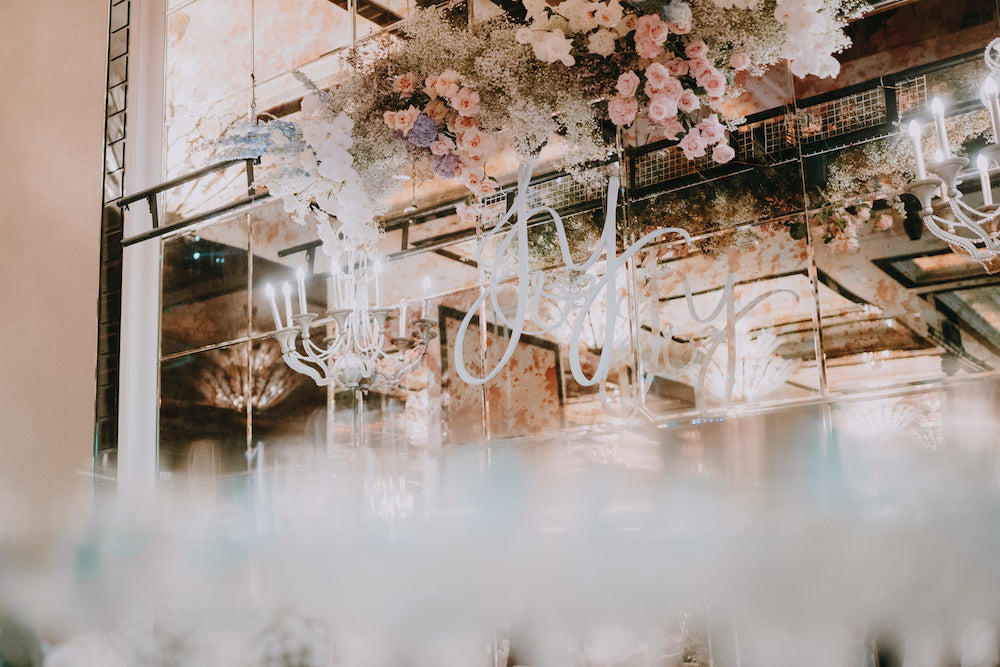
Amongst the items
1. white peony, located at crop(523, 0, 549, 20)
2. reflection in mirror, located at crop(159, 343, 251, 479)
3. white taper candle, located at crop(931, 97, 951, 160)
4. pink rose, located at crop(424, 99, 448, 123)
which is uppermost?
white peony, located at crop(523, 0, 549, 20)

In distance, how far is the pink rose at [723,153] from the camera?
3.26m

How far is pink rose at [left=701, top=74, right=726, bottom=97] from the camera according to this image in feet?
10.3

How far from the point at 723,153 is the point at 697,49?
0.37 m

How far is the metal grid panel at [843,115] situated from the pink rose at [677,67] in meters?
0.43

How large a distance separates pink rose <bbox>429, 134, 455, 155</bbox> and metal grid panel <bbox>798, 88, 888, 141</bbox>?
4.14 feet

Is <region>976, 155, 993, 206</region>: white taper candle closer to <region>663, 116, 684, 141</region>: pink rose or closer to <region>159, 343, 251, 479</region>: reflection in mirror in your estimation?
<region>663, 116, 684, 141</region>: pink rose

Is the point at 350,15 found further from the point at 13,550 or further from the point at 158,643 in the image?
the point at 13,550

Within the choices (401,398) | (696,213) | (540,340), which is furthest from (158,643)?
(696,213)

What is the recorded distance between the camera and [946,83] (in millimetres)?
2967

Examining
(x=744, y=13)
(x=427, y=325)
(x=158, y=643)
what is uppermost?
(x=744, y=13)

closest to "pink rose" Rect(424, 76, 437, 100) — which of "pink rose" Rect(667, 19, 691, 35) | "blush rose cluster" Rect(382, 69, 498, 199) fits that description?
"blush rose cluster" Rect(382, 69, 498, 199)

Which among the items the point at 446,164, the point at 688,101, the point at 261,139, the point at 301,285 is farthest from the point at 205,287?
the point at 688,101

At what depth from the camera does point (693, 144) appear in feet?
10.6

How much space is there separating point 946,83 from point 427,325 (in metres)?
2.10
